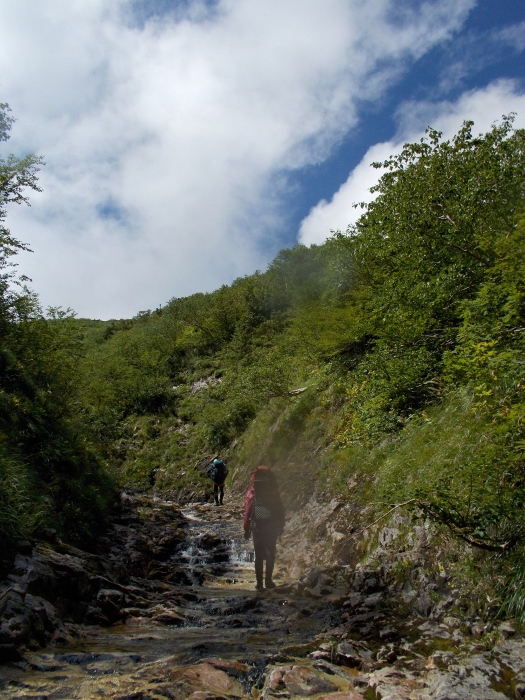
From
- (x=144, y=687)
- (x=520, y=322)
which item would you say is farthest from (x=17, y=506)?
(x=520, y=322)

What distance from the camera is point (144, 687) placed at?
3.75 m

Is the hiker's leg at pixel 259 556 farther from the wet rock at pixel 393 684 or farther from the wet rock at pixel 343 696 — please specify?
the wet rock at pixel 343 696

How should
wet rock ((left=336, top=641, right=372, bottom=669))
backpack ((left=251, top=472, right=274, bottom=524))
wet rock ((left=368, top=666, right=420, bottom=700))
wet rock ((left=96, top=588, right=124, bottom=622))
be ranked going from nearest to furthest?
1. wet rock ((left=368, top=666, right=420, bottom=700))
2. wet rock ((left=336, top=641, right=372, bottom=669))
3. wet rock ((left=96, top=588, right=124, bottom=622))
4. backpack ((left=251, top=472, right=274, bottom=524))

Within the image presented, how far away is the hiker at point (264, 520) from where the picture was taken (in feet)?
26.8

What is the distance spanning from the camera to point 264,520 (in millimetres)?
8312

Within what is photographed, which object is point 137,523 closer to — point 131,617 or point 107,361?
point 131,617

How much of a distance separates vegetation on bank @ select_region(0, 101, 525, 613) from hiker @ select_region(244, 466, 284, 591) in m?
1.78

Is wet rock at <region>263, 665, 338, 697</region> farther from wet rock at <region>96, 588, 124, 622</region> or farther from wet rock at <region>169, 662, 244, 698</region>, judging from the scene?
wet rock at <region>96, 588, 124, 622</region>

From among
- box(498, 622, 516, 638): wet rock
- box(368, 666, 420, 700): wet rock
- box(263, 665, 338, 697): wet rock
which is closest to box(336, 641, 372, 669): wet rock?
box(368, 666, 420, 700): wet rock

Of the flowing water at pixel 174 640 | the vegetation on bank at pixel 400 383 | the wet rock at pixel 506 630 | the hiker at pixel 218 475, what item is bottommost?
the flowing water at pixel 174 640

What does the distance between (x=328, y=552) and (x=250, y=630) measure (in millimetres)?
2999

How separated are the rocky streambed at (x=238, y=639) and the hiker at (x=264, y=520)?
49 centimetres

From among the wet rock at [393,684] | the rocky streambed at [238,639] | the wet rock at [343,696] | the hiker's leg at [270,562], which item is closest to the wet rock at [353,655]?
the rocky streambed at [238,639]

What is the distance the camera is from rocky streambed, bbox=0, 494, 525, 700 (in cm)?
368
